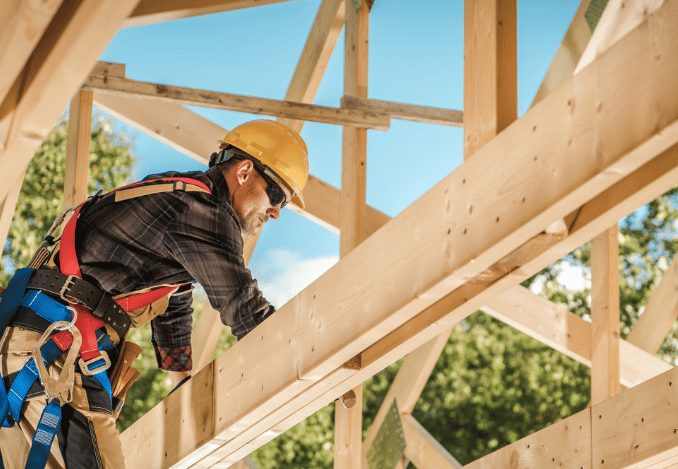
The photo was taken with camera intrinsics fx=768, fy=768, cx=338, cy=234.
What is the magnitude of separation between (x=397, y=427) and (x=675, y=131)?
490 centimetres

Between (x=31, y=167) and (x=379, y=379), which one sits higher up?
(x=31, y=167)

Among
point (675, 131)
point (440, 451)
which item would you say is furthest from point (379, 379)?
point (675, 131)

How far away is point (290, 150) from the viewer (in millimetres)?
2678

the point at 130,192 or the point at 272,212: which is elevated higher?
the point at 272,212

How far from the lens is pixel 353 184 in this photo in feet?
11.6

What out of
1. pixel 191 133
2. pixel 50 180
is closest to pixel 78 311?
pixel 191 133

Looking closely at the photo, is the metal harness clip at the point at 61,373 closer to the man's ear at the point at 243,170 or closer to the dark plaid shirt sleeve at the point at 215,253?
the dark plaid shirt sleeve at the point at 215,253

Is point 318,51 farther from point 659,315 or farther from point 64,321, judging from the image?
point 64,321

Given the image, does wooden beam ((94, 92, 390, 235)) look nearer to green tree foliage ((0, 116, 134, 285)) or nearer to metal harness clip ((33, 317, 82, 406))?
metal harness clip ((33, 317, 82, 406))

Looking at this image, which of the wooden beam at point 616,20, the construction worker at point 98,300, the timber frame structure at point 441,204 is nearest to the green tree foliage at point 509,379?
the timber frame structure at point 441,204

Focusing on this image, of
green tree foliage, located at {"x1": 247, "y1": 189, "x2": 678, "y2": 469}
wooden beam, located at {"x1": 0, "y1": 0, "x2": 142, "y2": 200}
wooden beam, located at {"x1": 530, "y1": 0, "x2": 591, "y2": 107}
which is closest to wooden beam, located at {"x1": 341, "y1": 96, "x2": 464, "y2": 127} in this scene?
wooden beam, located at {"x1": 530, "y1": 0, "x2": 591, "y2": 107}

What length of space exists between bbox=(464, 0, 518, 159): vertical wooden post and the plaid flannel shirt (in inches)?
31.0

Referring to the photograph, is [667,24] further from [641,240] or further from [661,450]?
[641,240]

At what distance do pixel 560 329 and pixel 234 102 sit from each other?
2.05m
